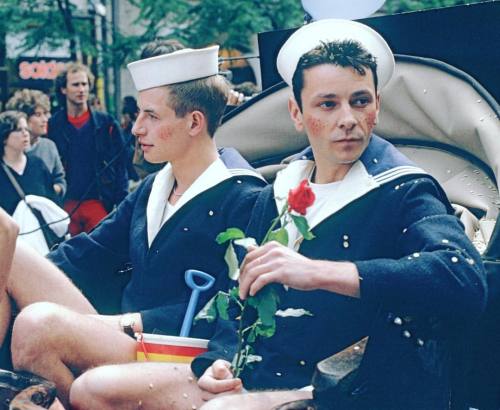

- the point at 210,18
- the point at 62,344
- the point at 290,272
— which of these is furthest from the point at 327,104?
the point at 210,18

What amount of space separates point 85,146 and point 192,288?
4445 mm

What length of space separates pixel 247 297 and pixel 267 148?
1600 mm

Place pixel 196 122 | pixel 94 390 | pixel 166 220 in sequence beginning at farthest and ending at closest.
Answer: pixel 196 122
pixel 166 220
pixel 94 390

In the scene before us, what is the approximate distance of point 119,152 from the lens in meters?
6.59

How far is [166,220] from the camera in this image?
2799 mm

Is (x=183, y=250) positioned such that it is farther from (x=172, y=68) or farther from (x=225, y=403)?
(x=225, y=403)

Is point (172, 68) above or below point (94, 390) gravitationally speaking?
above

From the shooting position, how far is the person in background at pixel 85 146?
272 inches

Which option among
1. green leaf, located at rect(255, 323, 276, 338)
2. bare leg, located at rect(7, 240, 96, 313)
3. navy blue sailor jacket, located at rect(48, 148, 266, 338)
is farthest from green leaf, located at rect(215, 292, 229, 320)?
bare leg, located at rect(7, 240, 96, 313)

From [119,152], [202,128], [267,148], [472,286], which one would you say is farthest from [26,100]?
[472,286]

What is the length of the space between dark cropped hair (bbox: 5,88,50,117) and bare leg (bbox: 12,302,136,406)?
4.69 metres

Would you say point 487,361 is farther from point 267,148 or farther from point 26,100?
point 26,100

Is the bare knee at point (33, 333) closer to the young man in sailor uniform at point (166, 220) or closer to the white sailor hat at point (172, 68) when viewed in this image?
the young man in sailor uniform at point (166, 220)

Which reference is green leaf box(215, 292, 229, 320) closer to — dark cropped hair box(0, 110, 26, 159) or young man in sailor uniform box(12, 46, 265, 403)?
young man in sailor uniform box(12, 46, 265, 403)
